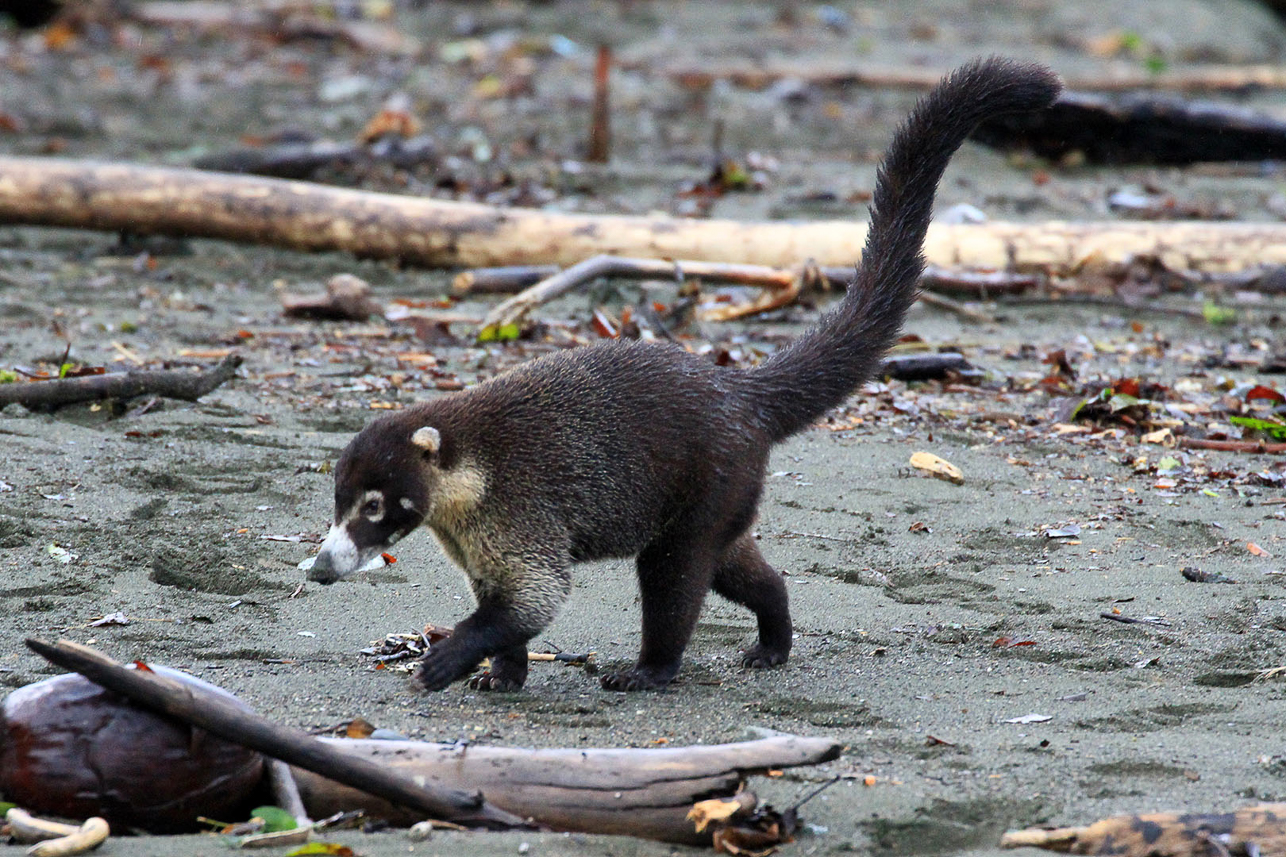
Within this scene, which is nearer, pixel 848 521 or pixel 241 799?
pixel 241 799

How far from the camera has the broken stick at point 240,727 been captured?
3.14m

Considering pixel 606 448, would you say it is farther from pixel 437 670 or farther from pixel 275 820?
pixel 275 820

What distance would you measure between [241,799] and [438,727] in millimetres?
761

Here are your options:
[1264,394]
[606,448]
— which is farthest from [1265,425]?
[606,448]

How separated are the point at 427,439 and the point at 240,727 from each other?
1481mm

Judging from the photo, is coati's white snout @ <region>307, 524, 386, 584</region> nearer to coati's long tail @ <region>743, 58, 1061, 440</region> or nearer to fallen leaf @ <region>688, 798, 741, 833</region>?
coati's long tail @ <region>743, 58, 1061, 440</region>

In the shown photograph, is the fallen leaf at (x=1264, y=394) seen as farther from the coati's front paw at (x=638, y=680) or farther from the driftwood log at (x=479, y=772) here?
the driftwood log at (x=479, y=772)

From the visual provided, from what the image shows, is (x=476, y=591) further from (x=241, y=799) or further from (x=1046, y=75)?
(x=1046, y=75)

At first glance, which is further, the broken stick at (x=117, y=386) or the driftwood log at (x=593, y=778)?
the broken stick at (x=117, y=386)

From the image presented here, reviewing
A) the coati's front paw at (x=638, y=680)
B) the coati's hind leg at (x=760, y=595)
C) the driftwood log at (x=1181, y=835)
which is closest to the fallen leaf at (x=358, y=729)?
the coati's front paw at (x=638, y=680)

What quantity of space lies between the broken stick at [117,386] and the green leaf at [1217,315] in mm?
6009

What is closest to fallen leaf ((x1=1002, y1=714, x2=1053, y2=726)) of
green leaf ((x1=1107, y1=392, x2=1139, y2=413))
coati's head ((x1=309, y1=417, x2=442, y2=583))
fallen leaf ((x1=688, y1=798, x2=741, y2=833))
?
fallen leaf ((x1=688, y1=798, x2=741, y2=833))

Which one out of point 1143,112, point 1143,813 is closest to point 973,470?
point 1143,813

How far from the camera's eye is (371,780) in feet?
10.4
